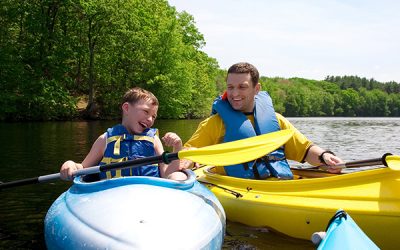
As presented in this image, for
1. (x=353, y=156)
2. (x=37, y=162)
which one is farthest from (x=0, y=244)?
(x=353, y=156)

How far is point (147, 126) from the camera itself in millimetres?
3664

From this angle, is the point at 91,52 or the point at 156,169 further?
the point at 91,52

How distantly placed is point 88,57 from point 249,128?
947 inches

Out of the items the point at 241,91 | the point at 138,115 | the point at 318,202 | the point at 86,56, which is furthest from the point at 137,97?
the point at 86,56

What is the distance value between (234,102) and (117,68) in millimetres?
24687

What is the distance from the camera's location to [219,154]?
3.53m

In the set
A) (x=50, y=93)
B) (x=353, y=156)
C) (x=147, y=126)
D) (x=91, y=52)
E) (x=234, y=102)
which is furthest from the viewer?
(x=91, y=52)

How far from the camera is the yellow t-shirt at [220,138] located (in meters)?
4.63

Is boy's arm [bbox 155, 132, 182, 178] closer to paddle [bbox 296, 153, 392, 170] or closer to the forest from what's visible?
paddle [bbox 296, 153, 392, 170]

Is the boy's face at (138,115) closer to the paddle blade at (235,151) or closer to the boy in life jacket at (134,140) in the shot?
the boy in life jacket at (134,140)

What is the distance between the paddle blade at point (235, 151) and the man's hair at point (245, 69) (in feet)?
2.38

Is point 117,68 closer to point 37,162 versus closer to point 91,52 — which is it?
point 91,52

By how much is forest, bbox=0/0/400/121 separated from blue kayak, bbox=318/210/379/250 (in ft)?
69.3

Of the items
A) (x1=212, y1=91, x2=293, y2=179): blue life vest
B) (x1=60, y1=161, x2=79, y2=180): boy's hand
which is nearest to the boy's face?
(x1=60, y1=161, x2=79, y2=180): boy's hand
